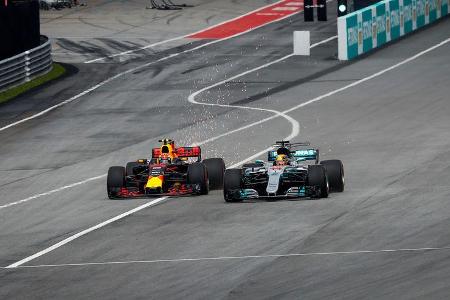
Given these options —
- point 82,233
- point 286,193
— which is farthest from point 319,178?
point 82,233

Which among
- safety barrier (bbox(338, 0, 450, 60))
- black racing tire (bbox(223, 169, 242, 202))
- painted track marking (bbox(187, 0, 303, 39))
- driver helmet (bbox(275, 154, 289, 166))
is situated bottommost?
painted track marking (bbox(187, 0, 303, 39))

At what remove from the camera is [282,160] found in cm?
2914

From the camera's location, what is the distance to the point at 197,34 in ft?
217

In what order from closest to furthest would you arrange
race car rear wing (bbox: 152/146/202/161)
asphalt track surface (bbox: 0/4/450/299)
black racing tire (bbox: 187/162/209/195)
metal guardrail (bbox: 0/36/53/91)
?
asphalt track surface (bbox: 0/4/450/299), black racing tire (bbox: 187/162/209/195), race car rear wing (bbox: 152/146/202/161), metal guardrail (bbox: 0/36/53/91)

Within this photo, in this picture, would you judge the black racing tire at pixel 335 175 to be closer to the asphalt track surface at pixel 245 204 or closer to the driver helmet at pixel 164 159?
the asphalt track surface at pixel 245 204

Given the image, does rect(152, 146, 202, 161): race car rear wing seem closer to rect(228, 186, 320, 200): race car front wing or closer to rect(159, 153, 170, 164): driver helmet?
rect(159, 153, 170, 164): driver helmet

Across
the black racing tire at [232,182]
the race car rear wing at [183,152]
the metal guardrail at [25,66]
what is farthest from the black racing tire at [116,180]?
the metal guardrail at [25,66]

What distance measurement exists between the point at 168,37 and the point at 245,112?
20701mm

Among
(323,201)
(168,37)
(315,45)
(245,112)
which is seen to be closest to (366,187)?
(323,201)

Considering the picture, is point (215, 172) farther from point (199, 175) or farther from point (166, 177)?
point (166, 177)

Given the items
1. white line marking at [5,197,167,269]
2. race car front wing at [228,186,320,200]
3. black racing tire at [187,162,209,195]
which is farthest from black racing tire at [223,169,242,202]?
white line marking at [5,197,167,269]

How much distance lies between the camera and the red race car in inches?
1169

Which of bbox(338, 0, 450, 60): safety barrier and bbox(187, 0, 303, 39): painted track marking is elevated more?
bbox(338, 0, 450, 60): safety barrier

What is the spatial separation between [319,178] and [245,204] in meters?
1.56
